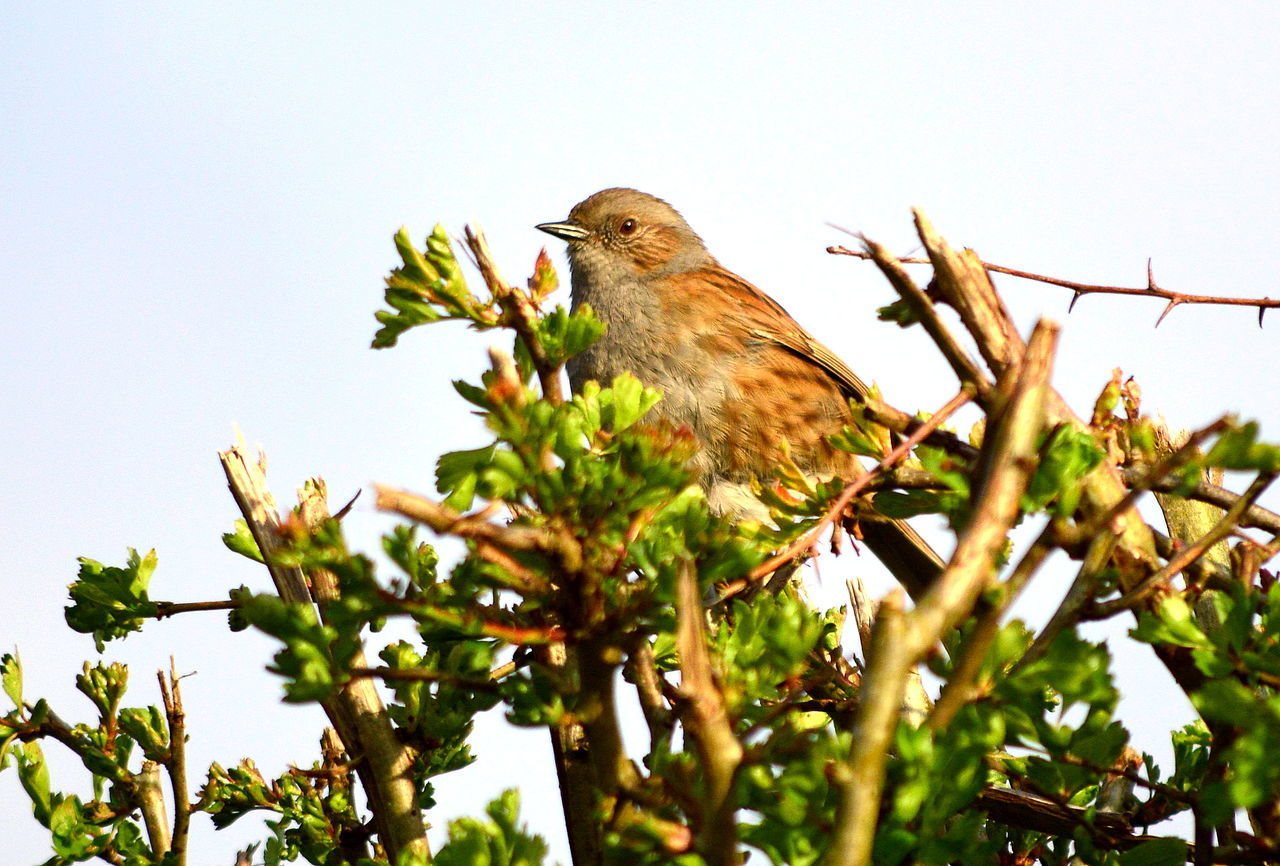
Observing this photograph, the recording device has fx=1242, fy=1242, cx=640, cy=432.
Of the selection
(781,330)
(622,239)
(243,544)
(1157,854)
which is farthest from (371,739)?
(622,239)

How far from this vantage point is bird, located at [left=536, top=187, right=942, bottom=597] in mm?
5316

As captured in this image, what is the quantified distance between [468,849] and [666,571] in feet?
1.18

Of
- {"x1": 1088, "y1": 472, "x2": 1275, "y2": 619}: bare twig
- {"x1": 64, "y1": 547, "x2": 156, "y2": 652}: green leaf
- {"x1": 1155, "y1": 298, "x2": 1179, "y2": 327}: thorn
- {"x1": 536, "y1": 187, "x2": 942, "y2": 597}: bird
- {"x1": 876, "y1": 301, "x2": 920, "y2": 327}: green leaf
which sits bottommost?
{"x1": 1088, "y1": 472, "x2": 1275, "y2": 619}: bare twig

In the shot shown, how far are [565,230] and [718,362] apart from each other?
1.58 meters

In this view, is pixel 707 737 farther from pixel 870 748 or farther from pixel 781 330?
pixel 781 330

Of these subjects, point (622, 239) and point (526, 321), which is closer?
point (526, 321)

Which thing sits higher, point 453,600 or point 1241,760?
point 453,600

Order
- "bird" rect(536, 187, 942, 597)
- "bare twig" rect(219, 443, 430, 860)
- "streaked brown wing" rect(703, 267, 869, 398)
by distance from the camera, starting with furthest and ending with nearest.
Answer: "streaked brown wing" rect(703, 267, 869, 398)
"bird" rect(536, 187, 942, 597)
"bare twig" rect(219, 443, 430, 860)

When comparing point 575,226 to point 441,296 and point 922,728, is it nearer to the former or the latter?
point 441,296

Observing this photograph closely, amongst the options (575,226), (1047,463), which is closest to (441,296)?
(1047,463)

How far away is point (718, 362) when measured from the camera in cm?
559

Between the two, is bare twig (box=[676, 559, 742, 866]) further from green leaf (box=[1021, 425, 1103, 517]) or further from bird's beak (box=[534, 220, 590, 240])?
bird's beak (box=[534, 220, 590, 240])

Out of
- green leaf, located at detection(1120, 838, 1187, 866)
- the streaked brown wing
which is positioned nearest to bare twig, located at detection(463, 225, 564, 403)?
green leaf, located at detection(1120, 838, 1187, 866)

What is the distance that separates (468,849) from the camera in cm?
131
